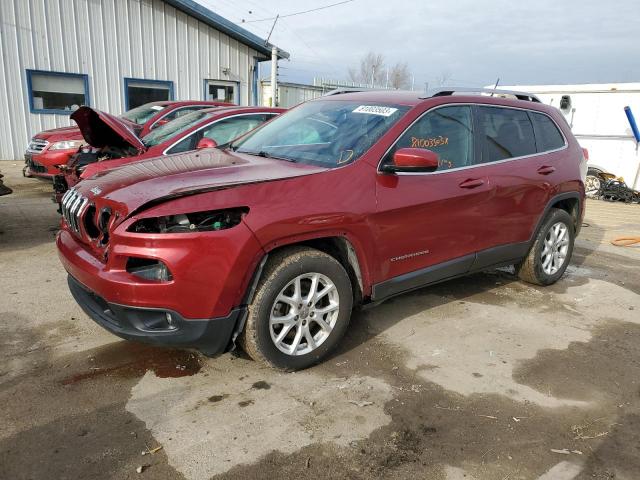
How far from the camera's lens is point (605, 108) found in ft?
41.5

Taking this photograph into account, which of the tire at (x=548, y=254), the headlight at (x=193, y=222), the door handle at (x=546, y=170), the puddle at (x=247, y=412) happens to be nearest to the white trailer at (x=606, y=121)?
the tire at (x=548, y=254)

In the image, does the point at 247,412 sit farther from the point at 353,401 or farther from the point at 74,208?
the point at 74,208

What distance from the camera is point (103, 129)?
5.71 m

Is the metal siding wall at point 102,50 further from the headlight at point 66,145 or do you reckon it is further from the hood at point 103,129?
the hood at point 103,129

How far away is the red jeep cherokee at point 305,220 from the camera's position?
2717 mm

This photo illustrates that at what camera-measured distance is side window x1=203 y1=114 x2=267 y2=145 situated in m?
6.29

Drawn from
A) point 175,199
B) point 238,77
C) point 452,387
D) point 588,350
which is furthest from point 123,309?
point 238,77

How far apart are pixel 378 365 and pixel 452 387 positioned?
1.67 feet

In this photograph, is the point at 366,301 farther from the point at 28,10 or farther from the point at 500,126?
the point at 28,10

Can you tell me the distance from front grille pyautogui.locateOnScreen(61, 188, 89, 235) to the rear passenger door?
305 centimetres

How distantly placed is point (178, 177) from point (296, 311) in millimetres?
1097

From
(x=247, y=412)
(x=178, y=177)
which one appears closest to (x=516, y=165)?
(x=178, y=177)

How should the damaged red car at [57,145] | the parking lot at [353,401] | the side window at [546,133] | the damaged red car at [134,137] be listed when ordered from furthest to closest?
the damaged red car at [57,145], the damaged red car at [134,137], the side window at [546,133], the parking lot at [353,401]

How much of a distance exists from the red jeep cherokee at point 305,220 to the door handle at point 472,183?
0.5 inches
